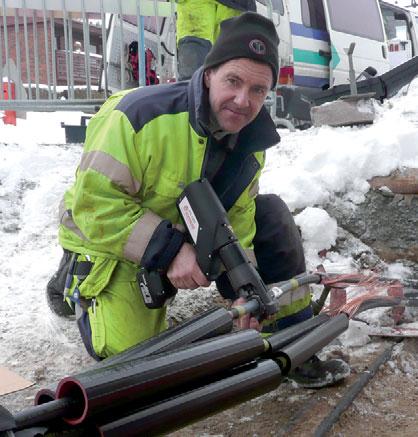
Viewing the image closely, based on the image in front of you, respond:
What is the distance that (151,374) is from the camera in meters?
1.21

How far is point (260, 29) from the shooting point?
7.13ft

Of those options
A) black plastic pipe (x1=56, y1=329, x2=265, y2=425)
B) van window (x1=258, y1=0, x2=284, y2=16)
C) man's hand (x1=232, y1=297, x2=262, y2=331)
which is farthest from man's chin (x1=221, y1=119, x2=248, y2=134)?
van window (x1=258, y1=0, x2=284, y2=16)

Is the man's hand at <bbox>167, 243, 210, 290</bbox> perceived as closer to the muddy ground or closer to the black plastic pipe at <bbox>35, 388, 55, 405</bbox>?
the muddy ground

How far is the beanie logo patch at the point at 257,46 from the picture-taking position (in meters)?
2.12

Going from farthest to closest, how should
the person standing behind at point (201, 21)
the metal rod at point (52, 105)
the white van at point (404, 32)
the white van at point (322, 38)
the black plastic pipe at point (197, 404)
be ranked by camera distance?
the white van at point (404, 32)
the white van at point (322, 38)
the metal rod at point (52, 105)
the person standing behind at point (201, 21)
the black plastic pipe at point (197, 404)

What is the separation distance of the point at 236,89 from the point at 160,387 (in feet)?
4.08

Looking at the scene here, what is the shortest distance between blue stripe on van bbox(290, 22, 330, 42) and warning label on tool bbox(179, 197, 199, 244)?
5.41 metres

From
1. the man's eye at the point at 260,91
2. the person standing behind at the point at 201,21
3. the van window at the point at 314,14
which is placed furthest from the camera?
the van window at the point at 314,14

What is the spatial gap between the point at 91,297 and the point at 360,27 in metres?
6.97

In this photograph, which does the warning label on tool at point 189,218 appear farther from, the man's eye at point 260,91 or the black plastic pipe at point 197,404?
the black plastic pipe at point 197,404

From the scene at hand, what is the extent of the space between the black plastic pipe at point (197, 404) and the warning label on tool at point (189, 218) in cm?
66

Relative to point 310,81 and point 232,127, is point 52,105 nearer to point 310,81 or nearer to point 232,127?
point 232,127

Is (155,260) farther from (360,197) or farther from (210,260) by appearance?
(360,197)

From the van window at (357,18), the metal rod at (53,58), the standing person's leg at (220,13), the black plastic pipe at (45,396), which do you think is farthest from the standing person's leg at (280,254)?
the van window at (357,18)
